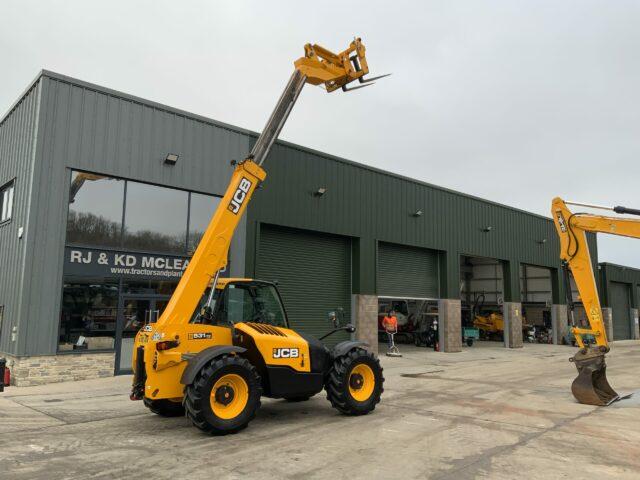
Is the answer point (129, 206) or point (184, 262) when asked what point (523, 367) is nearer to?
point (184, 262)

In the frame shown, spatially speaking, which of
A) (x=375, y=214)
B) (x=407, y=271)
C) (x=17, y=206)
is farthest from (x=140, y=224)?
(x=407, y=271)

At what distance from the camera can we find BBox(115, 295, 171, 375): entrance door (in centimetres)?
1369

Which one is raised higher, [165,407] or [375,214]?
[375,214]

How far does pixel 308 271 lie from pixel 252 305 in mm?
10547

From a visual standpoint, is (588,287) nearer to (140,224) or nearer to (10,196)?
(140,224)

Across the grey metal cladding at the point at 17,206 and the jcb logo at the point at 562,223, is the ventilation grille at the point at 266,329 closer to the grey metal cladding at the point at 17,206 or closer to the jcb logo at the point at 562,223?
the grey metal cladding at the point at 17,206

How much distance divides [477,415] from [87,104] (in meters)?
12.2

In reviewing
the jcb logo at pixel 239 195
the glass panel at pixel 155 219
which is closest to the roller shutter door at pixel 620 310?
the glass panel at pixel 155 219

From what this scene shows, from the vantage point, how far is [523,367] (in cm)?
1764

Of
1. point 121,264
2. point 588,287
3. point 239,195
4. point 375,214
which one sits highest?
point 375,214

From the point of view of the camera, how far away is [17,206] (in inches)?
527

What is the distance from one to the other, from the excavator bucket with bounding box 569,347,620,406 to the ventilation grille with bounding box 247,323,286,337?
256 inches

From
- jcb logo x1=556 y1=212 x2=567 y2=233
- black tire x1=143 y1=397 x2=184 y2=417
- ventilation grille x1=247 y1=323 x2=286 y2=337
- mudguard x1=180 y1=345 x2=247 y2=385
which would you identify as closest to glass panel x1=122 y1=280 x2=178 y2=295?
black tire x1=143 y1=397 x2=184 y2=417

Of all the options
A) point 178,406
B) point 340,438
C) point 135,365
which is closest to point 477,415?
point 340,438
